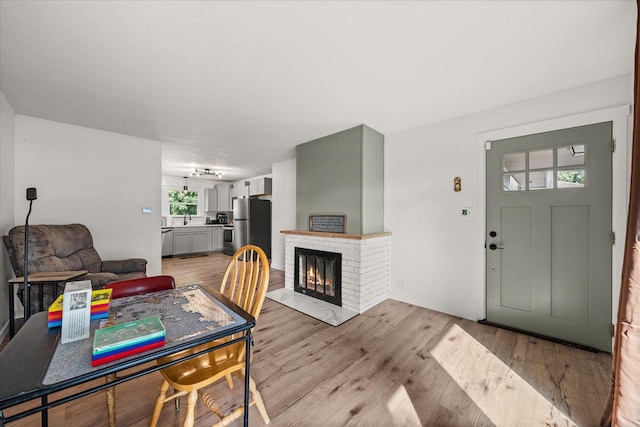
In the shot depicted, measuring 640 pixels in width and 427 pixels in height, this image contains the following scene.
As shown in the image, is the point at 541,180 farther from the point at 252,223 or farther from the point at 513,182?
the point at 252,223

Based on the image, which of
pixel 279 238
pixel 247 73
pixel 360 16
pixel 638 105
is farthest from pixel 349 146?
pixel 279 238

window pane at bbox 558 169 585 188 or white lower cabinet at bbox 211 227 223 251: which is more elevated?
window pane at bbox 558 169 585 188

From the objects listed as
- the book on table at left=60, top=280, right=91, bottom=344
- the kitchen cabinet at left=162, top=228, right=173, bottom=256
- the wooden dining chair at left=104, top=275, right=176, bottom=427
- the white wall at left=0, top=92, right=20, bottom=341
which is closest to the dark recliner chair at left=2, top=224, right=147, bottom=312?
the white wall at left=0, top=92, right=20, bottom=341

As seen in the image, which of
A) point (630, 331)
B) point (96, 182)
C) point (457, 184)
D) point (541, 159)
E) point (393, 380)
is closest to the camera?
point (630, 331)

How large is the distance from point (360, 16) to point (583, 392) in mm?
3009

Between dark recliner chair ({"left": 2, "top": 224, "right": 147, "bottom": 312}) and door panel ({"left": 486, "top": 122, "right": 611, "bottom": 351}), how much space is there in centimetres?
427

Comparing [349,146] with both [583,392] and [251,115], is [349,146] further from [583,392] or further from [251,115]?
[583,392]

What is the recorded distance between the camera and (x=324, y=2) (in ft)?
4.89

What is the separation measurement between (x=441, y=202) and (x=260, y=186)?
15.5ft

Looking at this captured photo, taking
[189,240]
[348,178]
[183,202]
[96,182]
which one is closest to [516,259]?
[348,178]

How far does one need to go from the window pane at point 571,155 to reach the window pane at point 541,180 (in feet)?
0.43

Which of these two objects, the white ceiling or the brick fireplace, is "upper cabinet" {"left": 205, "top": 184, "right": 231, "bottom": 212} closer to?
the white ceiling

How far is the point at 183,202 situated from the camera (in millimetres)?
8164

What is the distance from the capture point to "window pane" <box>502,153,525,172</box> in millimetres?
2760
